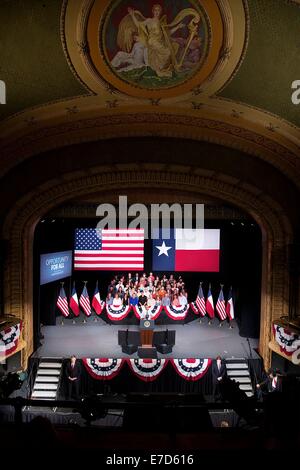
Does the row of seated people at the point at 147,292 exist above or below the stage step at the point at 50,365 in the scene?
above

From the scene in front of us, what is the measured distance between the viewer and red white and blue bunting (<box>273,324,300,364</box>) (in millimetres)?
11461

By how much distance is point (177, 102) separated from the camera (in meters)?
8.79

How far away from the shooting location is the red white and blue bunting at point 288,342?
11461mm

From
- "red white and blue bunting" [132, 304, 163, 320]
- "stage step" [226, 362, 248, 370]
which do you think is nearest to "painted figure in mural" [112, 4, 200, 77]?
"red white and blue bunting" [132, 304, 163, 320]

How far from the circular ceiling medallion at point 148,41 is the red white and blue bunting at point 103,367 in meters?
8.63

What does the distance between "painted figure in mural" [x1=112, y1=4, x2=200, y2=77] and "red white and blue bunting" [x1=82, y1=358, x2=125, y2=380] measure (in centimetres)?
919

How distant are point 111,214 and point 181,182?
12.4 ft

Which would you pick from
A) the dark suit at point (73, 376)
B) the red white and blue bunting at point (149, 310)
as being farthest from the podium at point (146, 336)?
the dark suit at point (73, 376)

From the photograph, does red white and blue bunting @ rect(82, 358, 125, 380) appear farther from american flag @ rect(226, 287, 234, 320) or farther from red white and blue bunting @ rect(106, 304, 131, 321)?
american flag @ rect(226, 287, 234, 320)

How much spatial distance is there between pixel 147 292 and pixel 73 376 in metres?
4.45

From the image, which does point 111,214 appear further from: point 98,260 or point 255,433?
point 255,433

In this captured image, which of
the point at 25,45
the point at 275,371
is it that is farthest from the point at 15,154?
Result: the point at 275,371

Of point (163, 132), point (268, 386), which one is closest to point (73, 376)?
point (268, 386)

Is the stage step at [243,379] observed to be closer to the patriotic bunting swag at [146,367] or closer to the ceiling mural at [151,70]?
the patriotic bunting swag at [146,367]
